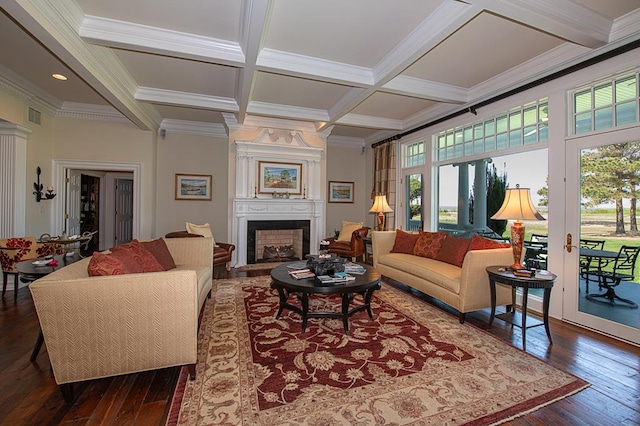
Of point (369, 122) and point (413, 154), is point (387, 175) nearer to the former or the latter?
point (413, 154)

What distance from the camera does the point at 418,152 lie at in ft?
18.7

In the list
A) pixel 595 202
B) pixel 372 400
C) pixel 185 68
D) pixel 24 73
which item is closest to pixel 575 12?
pixel 595 202

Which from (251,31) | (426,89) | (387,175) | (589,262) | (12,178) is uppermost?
(426,89)

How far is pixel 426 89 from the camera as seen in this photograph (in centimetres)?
400

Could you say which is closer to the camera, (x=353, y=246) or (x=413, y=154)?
(x=353, y=246)

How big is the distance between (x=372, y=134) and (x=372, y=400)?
590cm

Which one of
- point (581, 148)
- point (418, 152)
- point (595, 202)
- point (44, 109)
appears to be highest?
point (44, 109)

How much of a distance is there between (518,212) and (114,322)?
342 centimetres

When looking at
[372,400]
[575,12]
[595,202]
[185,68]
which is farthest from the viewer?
[185,68]

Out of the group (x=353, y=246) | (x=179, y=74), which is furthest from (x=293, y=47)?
(x=353, y=246)

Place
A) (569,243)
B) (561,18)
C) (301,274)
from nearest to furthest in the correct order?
(561,18) < (301,274) < (569,243)

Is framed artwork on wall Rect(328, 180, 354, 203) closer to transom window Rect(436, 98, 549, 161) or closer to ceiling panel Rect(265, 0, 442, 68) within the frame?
transom window Rect(436, 98, 549, 161)

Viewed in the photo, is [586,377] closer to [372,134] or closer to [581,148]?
[581,148]

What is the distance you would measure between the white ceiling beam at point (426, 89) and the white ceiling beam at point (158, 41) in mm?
1978
